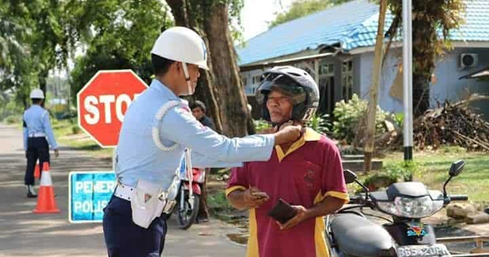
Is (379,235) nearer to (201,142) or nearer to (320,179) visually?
(320,179)

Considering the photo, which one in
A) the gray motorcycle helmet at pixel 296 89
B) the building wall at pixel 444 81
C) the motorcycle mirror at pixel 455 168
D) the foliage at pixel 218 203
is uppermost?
the building wall at pixel 444 81

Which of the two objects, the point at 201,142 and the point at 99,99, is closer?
the point at 201,142

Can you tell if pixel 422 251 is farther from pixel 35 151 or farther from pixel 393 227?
pixel 35 151

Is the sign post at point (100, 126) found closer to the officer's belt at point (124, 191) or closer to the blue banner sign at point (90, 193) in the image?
the blue banner sign at point (90, 193)

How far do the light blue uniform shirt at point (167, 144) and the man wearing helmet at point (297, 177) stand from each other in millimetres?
153

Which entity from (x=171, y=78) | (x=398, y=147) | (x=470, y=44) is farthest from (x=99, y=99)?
(x=470, y=44)

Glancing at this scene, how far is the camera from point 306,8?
92.2 meters

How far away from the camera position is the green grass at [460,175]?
14.0m

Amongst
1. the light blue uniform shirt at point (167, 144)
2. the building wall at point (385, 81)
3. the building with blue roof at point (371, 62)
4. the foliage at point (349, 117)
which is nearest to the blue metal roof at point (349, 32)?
the building with blue roof at point (371, 62)

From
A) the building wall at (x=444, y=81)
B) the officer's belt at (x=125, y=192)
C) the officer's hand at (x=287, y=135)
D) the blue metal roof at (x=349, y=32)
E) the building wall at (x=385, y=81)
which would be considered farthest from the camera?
the building wall at (x=444, y=81)

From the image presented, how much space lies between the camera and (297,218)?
161 inches

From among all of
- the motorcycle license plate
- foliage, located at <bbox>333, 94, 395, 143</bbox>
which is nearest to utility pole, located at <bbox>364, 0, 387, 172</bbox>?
foliage, located at <bbox>333, 94, 395, 143</bbox>

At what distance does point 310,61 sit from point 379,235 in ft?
78.1

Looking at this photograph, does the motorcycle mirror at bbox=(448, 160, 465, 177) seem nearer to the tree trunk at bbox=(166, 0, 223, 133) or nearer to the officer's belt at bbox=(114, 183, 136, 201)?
the officer's belt at bbox=(114, 183, 136, 201)
